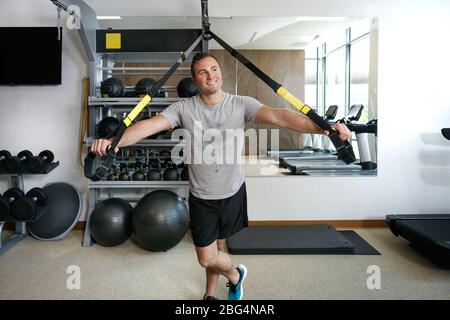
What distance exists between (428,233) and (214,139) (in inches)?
82.8

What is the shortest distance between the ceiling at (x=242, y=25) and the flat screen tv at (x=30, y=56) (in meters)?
0.54

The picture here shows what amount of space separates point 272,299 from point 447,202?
261cm

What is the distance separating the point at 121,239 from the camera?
3285 millimetres

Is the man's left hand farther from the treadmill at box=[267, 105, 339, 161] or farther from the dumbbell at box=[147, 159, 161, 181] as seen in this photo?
the treadmill at box=[267, 105, 339, 161]

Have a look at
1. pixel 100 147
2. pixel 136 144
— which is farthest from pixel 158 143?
pixel 100 147

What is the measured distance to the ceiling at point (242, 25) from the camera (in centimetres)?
368

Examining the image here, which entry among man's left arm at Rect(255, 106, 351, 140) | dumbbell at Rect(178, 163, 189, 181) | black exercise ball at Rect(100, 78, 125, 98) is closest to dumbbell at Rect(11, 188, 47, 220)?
black exercise ball at Rect(100, 78, 125, 98)

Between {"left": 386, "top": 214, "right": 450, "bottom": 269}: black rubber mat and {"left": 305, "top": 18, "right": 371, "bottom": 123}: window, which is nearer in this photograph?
{"left": 386, "top": 214, "right": 450, "bottom": 269}: black rubber mat

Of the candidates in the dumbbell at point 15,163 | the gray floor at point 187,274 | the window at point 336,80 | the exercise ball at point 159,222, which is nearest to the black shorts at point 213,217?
the gray floor at point 187,274

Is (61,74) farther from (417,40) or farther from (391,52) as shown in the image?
(417,40)

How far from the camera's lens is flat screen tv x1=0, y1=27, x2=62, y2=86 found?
3570 mm

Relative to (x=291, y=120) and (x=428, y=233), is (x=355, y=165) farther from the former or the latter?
(x=291, y=120)

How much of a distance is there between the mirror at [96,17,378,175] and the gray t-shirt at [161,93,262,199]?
1.97 m
